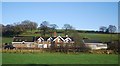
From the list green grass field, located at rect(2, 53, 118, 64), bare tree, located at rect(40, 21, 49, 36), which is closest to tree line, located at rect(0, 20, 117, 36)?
bare tree, located at rect(40, 21, 49, 36)

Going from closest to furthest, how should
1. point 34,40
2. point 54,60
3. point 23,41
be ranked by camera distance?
1. point 54,60
2. point 34,40
3. point 23,41

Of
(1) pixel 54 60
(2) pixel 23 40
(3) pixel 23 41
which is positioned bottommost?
(1) pixel 54 60

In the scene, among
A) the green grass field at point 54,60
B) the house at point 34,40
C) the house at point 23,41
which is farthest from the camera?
the house at point 23,41

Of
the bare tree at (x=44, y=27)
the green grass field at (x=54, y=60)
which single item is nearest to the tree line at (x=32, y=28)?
the bare tree at (x=44, y=27)

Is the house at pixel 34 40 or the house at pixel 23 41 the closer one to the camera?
the house at pixel 34 40

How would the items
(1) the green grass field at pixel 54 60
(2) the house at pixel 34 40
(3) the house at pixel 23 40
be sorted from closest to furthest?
(1) the green grass field at pixel 54 60 → (2) the house at pixel 34 40 → (3) the house at pixel 23 40

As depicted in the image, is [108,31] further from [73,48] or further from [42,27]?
[73,48]

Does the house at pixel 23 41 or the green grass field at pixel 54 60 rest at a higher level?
the house at pixel 23 41

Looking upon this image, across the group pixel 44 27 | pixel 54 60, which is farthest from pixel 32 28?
pixel 54 60

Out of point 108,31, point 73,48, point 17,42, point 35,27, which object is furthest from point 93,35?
point 73,48

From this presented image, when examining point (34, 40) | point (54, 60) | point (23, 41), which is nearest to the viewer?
point (54, 60)

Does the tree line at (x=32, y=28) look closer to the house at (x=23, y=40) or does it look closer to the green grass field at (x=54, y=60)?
the house at (x=23, y=40)

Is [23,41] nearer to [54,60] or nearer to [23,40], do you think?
Answer: [23,40]

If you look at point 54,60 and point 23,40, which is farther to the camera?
point 23,40
